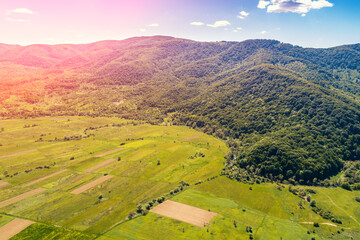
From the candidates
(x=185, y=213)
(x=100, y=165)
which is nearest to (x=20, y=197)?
(x=100, y=165)

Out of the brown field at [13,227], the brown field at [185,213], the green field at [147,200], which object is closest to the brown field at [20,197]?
the green field at [147,200]

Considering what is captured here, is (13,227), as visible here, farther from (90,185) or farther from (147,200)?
(147,200)

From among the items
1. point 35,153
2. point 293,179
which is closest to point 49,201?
point 35,153

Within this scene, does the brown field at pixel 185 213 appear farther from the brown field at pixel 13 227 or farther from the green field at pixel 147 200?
the brown field at pixel 13 227

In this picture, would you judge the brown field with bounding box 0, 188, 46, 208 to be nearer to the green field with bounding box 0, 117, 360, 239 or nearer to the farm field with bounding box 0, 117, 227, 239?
the farm field with bounding box 0, 117, 227, 239

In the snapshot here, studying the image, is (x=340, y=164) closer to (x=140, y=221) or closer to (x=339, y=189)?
(x=339, y=189)

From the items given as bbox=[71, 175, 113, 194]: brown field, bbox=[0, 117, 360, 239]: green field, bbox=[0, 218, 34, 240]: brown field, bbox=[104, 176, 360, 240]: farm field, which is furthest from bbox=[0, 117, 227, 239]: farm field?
bbox=[104, 176, 360, 240]: farm field
